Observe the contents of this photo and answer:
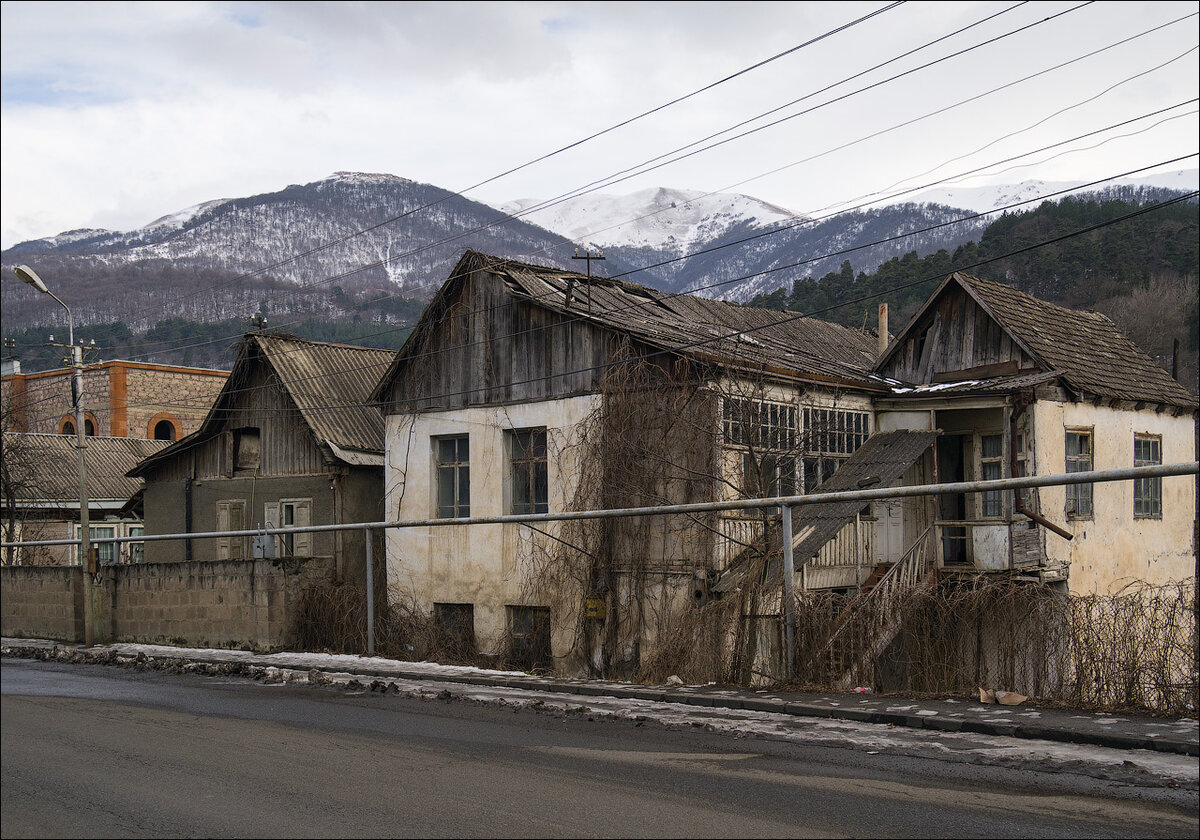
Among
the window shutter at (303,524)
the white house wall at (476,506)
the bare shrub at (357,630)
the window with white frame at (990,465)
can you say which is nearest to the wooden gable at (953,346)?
the window with white frame at (990,465)

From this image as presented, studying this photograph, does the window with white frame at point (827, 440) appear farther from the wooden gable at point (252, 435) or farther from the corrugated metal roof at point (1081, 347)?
the wooden gable at point (252, 435)

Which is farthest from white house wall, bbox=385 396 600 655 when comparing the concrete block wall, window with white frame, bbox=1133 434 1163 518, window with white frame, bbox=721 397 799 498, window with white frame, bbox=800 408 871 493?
window with white frame, bbox=1133 434 1163 518

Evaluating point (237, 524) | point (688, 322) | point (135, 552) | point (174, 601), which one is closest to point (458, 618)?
point (174, 601)

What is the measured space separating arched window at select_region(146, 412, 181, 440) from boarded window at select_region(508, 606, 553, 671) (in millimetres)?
46655

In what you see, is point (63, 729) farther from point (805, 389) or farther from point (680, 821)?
point (805, 389)

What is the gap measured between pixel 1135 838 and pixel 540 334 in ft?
51.1

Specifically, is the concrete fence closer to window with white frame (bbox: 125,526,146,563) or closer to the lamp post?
the lamp post

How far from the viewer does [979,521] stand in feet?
62.1

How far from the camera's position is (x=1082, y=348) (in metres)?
23.1

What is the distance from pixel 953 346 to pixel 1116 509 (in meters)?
4.49

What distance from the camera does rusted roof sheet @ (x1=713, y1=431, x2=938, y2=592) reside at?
16484 millimetres

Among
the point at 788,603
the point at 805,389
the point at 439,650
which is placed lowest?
the point at 439,650

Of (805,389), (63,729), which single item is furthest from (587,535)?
(63,729)

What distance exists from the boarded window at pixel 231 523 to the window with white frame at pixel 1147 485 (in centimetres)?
2037
